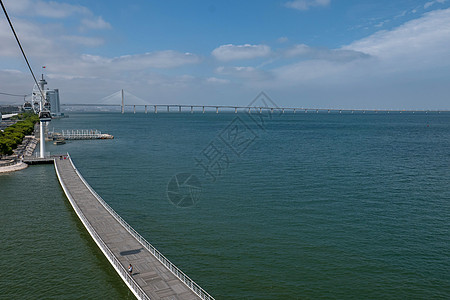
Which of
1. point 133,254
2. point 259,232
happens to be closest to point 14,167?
point 133,254

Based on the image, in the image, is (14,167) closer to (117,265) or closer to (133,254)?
(133,254)

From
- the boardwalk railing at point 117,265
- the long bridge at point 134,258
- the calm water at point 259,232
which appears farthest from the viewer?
the calm water at point 259,232

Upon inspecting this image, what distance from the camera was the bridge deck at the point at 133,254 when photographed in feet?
74.5

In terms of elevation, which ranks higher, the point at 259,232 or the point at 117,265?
the point at 117,265

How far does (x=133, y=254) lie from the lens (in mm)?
27688

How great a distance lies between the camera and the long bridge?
2269 centimetres

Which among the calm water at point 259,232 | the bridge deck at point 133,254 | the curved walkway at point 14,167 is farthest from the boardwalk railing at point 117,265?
the curved walkway at point 14,167

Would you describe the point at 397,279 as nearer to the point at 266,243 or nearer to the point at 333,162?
the point at 266,243

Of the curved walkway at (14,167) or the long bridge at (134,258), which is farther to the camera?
the curved walkway at (14,167)

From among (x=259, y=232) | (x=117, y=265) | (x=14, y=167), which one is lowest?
(x=259, y=232)

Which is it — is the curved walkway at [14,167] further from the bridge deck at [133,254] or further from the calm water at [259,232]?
the bridge deck at [133,254]

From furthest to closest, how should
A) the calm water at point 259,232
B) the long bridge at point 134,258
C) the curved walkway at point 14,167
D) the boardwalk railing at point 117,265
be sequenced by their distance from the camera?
the curved walkway at point 14,167 → the calm water at point 259,232 → the long bridge at point 134,258 → the boardwalk railing at point 117,265

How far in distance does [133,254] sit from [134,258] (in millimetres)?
742

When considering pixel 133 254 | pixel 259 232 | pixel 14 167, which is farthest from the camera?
pixel 14 167
